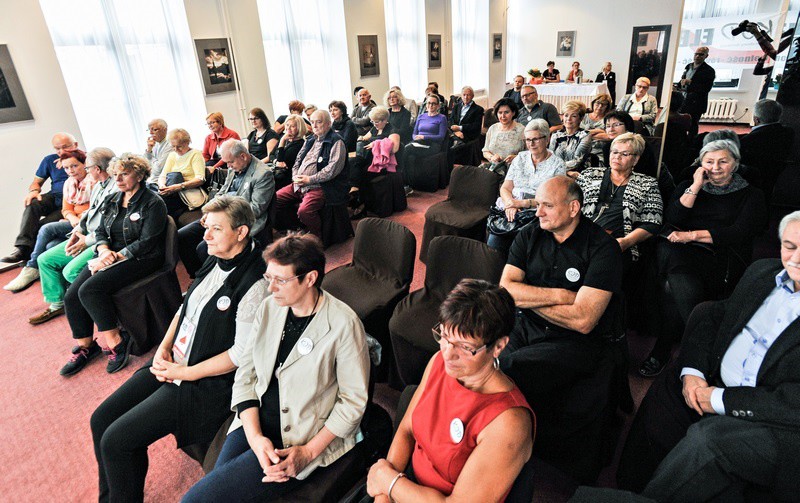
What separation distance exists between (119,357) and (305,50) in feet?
21.9

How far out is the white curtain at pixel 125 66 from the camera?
208 inches

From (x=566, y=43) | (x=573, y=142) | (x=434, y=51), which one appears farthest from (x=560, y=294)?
(x=566, y=43)

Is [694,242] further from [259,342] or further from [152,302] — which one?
[152,302]

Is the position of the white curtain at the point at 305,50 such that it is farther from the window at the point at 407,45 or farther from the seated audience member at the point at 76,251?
the seated audience member at the point at 76,251

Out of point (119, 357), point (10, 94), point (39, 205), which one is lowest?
point (119, 357)

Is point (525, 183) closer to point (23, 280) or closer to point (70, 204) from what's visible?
point (70, 204)

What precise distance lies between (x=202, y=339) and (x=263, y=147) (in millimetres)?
4120

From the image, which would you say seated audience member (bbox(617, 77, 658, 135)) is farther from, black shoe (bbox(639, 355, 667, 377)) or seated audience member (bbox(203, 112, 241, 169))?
seated audience member (bbox(203, 112, 241, 169))

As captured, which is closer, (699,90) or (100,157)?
(100,157)

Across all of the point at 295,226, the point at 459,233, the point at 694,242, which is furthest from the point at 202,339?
the point at 295,226

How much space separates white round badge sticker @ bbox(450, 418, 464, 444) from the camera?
126 cm

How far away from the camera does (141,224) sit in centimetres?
313

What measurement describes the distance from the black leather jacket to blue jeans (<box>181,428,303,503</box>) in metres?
2.04

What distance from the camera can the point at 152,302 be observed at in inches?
123
